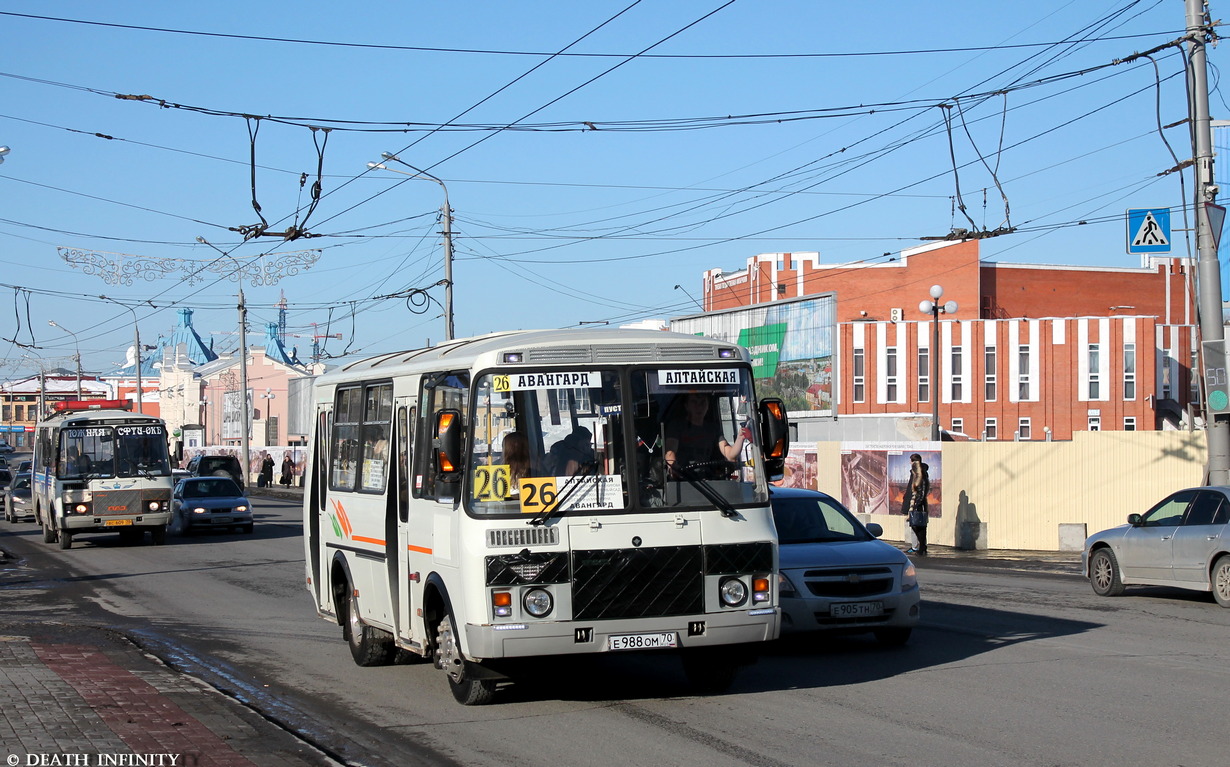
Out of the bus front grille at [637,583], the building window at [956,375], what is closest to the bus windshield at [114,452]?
the bus front grille at [637,583]

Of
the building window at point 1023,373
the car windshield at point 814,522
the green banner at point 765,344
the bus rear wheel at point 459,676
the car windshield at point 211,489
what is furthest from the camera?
the building window at point 1023,373

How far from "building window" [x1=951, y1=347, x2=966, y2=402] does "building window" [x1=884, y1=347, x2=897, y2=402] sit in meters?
3.11

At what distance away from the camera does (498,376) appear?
29.4 ft

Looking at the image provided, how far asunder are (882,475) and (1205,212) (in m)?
11.9

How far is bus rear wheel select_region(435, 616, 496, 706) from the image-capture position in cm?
926

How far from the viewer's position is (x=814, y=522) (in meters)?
13.2

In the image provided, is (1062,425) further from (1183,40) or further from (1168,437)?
(1183,40)

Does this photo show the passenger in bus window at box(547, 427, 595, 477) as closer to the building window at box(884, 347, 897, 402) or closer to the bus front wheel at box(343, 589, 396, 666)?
the bus front wheel at box(343, 589, 396, 666)

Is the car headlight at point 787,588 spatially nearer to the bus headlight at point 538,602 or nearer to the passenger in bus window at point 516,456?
the bus headlight at point 538,602

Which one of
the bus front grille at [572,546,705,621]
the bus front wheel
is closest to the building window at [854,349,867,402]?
the bus front wheel

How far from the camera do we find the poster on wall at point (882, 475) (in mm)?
28656

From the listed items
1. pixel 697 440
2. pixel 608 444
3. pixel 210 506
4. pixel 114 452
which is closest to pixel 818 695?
pixel 697 440

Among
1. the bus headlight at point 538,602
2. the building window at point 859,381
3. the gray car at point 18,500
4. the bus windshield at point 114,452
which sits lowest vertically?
the gray car at point 18,500

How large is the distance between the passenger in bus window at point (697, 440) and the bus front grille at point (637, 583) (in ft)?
2.06
